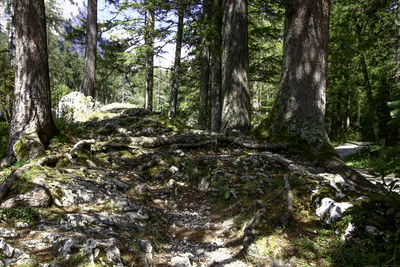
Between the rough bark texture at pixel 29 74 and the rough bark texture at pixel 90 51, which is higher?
the rough bark texture at pixel 90 51

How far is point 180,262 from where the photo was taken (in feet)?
8.77

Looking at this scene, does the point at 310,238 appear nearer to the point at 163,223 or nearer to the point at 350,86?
the point at 163,223

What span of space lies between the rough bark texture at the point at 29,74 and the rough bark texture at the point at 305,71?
5.60 m

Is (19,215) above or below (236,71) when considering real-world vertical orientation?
below

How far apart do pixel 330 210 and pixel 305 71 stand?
3763mm

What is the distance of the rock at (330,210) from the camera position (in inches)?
108

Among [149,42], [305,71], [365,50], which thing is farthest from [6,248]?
[365,50]

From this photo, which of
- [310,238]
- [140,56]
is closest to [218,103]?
[140,56]

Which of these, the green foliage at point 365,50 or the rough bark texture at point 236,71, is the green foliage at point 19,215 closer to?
the rough bark texture at point 236,71

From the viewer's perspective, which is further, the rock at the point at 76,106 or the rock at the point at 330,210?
the rock at the point at 76,106

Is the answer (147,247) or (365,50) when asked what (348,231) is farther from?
(365,50)

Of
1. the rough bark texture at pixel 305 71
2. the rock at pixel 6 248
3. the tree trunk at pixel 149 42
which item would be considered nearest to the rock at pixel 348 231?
the rough bark texture at pixel 305 71

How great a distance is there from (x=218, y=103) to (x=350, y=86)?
39.4ft

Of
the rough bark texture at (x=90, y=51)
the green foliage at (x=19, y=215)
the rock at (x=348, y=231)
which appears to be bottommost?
the rock at (x=348, y=231)
